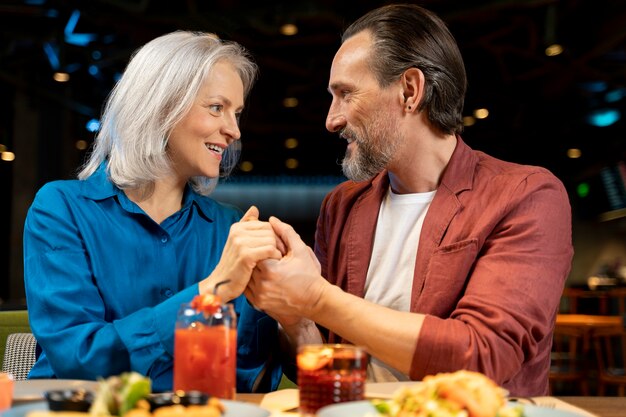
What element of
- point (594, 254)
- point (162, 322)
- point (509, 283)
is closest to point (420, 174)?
point (509, 283)

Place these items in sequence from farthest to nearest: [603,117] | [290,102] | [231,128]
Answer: [603,117] < [290,102] < [231,128]

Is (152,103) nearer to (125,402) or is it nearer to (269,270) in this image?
(269,270)

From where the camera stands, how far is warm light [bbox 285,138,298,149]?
14.5 metres

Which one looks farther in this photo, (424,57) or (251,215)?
(424,57)

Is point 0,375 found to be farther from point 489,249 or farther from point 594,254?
point 594,254

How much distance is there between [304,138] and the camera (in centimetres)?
1444

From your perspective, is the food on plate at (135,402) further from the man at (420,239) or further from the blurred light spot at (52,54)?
the blurred light spot at (52,54)

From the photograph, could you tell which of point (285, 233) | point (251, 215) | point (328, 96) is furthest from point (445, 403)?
point (328, 96)

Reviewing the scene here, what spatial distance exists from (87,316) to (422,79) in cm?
118

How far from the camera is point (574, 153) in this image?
48.6ft

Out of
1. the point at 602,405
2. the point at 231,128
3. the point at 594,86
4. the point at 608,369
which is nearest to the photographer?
the point at 602,405

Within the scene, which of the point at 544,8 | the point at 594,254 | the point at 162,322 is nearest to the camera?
the point at 162,322

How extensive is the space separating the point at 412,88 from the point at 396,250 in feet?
1.63

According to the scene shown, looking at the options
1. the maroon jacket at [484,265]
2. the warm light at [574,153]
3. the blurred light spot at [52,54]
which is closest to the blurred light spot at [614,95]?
the warm light at [574,153]
